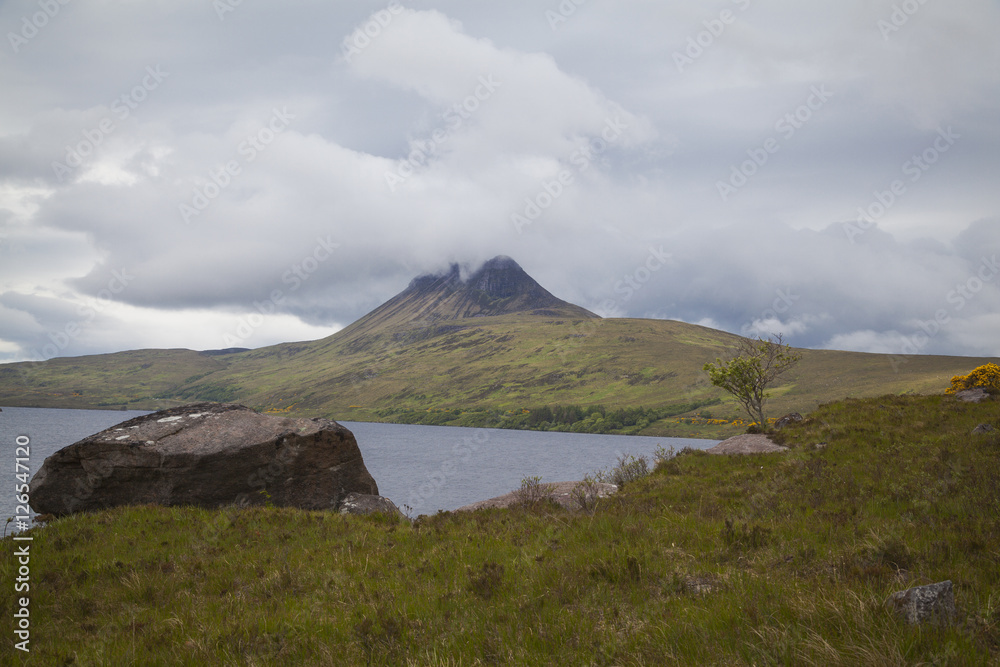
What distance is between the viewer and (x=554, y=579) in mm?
7484

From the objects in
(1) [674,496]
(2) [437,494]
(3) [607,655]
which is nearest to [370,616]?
(3) [607,655]

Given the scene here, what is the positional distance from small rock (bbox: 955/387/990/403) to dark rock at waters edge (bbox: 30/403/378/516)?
27.1 m

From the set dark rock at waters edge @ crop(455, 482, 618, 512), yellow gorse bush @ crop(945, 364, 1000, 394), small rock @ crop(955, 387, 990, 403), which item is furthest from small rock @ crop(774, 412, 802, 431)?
dark rock at waters edge @ crop(455, 482, 618, 512)

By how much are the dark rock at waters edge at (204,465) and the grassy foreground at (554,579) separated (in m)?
4.30

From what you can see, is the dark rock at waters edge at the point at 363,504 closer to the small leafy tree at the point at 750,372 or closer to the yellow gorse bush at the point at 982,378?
the yellow gorse bush at the point at 982,378

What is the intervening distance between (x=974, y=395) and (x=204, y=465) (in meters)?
33.5

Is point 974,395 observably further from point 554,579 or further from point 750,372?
point 554,579

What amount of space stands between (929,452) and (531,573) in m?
14.9

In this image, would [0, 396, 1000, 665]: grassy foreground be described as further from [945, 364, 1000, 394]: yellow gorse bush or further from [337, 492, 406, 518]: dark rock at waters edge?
[945, 364, 1000, 394]: yellow gorse bush

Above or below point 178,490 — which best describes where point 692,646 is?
above

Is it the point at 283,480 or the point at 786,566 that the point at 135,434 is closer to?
the point at 283,480

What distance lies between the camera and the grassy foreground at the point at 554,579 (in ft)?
16.7

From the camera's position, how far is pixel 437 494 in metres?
59.8

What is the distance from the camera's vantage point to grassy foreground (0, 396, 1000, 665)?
509 centimetres
